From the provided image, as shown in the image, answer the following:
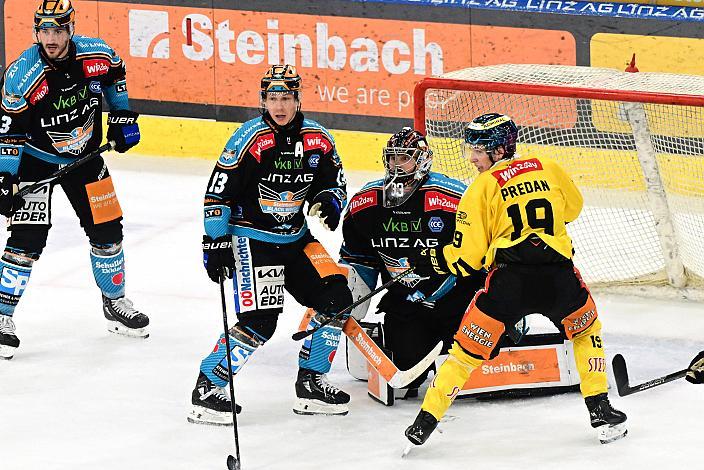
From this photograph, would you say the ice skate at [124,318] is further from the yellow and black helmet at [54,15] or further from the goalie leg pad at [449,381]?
the goalie leg pad at [449,381]

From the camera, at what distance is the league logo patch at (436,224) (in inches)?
217

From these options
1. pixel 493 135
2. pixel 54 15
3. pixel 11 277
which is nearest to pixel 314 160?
pixel 493 135

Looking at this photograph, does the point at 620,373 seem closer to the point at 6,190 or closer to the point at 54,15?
the point at 6,190

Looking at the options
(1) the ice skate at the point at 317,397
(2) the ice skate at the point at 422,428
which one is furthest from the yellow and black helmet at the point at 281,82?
(2) the ice skate at the point at 422,428

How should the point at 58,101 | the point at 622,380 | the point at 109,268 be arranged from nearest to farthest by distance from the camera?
the point at 622,380
the point at 58,101
the point at 109,268

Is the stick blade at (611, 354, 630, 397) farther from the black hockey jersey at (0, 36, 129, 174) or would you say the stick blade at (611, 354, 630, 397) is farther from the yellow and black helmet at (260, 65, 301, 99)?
the black hockey jersey at (0, 36, 129, 174)

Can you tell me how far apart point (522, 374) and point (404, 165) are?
0.92 metres

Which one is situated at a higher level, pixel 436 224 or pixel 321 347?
pixel 436 224

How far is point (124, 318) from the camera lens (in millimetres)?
6457

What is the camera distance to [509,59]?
8656mm

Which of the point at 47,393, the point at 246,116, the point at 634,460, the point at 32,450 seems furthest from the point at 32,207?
the point at 246,116

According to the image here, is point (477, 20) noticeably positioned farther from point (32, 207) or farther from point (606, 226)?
point (32, 207)

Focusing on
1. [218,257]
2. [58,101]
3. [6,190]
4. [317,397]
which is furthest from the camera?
[58,101]

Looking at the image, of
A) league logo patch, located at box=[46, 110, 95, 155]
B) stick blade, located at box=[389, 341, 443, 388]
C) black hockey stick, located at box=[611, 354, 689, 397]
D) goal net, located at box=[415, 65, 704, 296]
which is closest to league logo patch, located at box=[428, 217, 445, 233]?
stick blade, located at box=[389, 341, 443, 388]
